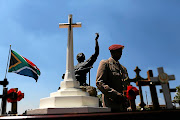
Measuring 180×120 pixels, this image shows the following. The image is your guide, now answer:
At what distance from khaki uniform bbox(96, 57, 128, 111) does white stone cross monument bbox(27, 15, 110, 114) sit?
0.86 ft

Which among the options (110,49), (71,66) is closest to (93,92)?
(71,66)

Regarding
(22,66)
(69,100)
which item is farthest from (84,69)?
(69,100)

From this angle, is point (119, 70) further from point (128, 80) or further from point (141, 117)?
point (141, 117)

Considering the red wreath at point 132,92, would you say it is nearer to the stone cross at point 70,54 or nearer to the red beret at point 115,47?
the red beret at point 115,47

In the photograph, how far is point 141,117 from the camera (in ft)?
5.39

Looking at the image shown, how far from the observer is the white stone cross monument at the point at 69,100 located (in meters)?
2.33

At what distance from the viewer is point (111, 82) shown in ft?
10.3

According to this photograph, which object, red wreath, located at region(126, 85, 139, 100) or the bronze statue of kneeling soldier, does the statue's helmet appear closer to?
the bronze statue of kneeling soldier

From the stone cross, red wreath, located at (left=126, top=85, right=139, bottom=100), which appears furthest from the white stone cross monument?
red wreath, located at (left=126, top=85, right=139, bottom=100)

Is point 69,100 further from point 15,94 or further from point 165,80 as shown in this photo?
point 165,80

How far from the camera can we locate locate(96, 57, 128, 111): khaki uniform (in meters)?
2.74

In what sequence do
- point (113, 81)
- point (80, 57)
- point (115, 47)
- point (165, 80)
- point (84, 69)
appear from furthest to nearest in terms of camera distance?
point (80, 57) → point (84, 69) → point (115, 47) → point (113, 81) → point (165, 80)

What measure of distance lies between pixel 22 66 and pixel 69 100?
667 centimetres

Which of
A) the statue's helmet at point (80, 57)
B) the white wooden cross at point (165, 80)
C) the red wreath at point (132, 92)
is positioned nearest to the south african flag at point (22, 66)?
the statue's helmet at point (80, 57)
